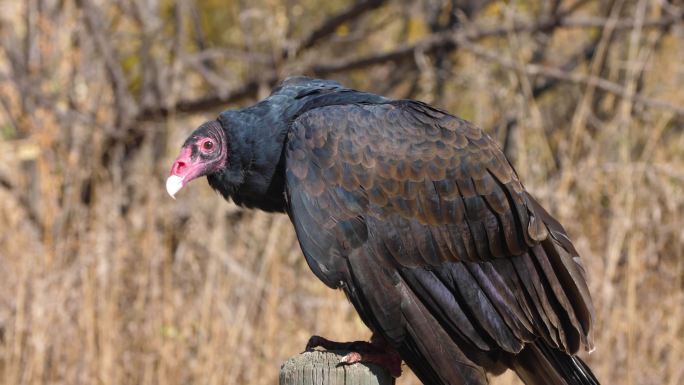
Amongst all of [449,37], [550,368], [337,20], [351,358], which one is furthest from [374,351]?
[337,20]

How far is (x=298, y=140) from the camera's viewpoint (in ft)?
9.32

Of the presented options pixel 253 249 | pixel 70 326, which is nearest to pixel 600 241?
pixel 253 249

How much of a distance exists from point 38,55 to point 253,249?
175cm

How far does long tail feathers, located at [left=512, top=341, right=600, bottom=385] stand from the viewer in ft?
9.43

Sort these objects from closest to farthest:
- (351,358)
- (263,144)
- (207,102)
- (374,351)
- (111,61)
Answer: (351,358) → (374,351) → (263,144) → (111,61) → (207,102)

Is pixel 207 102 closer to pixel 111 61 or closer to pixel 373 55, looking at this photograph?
pixel 111 61

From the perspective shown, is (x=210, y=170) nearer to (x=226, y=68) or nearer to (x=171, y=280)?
(x=171, y=280)

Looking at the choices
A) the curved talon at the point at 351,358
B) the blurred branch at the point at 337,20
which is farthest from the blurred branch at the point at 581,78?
the curved talon at the point at 351,358

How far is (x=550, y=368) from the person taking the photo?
9.48 feet

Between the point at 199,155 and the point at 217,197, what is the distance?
2133mm

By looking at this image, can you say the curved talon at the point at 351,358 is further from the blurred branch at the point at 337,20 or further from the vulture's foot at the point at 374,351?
the blurred branch at the point at 337,20

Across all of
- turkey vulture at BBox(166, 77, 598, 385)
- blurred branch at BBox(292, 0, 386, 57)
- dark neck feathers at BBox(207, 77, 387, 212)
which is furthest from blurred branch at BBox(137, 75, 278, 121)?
turkey vulture at BBox(166, 77, 598, 385)

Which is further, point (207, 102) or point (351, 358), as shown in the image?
point (207, 102)

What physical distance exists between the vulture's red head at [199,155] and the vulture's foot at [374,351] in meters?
0.65
